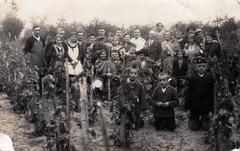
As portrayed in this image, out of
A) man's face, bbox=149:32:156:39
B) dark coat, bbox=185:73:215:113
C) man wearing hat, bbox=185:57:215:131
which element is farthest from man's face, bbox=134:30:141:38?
dark coat, bbox=185:73:215:113

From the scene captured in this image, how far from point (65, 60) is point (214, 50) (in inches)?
93.7

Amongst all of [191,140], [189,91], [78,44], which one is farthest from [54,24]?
[191,140]

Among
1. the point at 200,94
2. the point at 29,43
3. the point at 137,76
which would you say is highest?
the point at 29,43

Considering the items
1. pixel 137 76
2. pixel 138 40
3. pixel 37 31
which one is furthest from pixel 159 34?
pixel 37 31

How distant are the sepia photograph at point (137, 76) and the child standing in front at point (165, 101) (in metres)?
0.02

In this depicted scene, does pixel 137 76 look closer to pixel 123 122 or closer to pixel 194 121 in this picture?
pixel 123 122

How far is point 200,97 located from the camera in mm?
3752

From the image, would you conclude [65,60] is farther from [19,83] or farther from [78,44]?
[19,83]

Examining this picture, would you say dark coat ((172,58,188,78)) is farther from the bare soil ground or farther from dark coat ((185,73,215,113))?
the bare soil ground

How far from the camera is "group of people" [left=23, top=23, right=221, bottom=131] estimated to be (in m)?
3.72

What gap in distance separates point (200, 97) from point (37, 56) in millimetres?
2704

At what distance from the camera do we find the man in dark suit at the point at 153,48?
12.3 ft

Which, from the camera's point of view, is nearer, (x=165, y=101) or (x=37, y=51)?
(x=165, y=101)

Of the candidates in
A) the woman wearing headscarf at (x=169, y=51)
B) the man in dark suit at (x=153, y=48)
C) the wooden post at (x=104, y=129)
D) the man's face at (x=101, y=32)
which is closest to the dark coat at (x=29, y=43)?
the man's face at (x=101, y=32)
